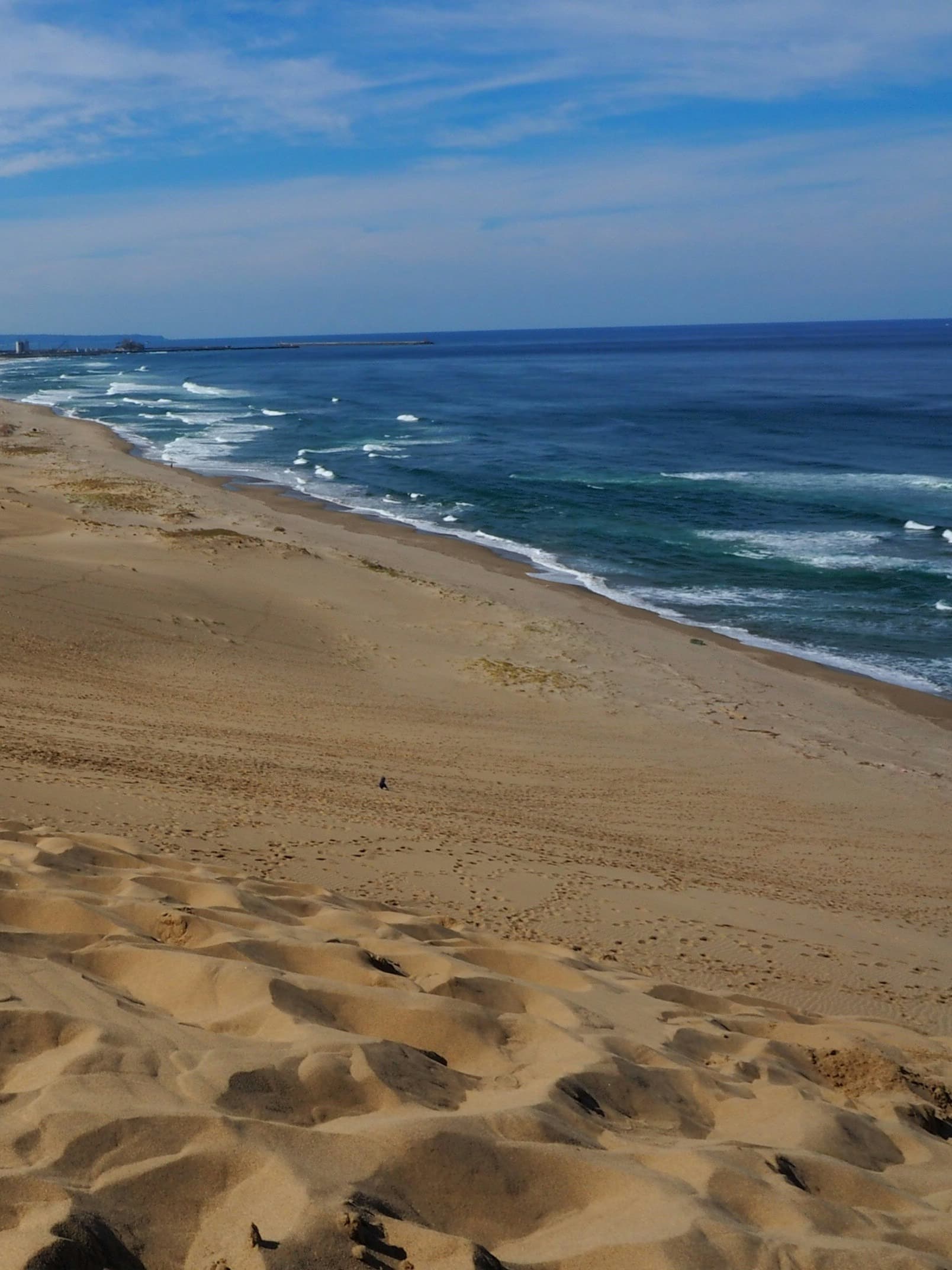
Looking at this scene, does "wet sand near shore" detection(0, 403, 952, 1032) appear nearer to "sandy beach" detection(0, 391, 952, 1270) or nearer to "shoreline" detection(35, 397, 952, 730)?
Result: "sandy beach" detection(0, 391, 952, 1270)

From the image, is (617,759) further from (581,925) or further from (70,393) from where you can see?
(70,393)

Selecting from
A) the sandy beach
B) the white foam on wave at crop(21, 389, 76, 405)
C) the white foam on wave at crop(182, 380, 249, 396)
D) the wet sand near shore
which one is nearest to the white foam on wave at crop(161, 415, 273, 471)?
the white foam on wave at crop(21, 389, 76, 405)

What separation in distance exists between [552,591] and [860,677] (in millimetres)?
7839

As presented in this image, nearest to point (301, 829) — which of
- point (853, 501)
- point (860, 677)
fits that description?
point (860, 677)

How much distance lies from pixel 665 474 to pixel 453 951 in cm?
4039

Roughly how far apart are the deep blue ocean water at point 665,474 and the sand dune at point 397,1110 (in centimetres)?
1629

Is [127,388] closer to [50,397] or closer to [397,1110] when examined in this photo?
[50,397]

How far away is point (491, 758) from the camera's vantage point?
13.4 m

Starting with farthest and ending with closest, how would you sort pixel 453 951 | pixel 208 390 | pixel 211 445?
pixel 208 390 → pixel 211 445 → pixel 453 951

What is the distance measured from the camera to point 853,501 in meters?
38.0

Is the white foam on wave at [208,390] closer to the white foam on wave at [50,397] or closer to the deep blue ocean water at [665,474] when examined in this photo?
the deep blue ocean water at [665,474]

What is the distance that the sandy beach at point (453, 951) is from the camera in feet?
10.9

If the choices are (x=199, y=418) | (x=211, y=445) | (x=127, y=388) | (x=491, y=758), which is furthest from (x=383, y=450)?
(x=127, y=388)

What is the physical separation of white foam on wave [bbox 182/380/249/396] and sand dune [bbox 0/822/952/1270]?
3511 inches
